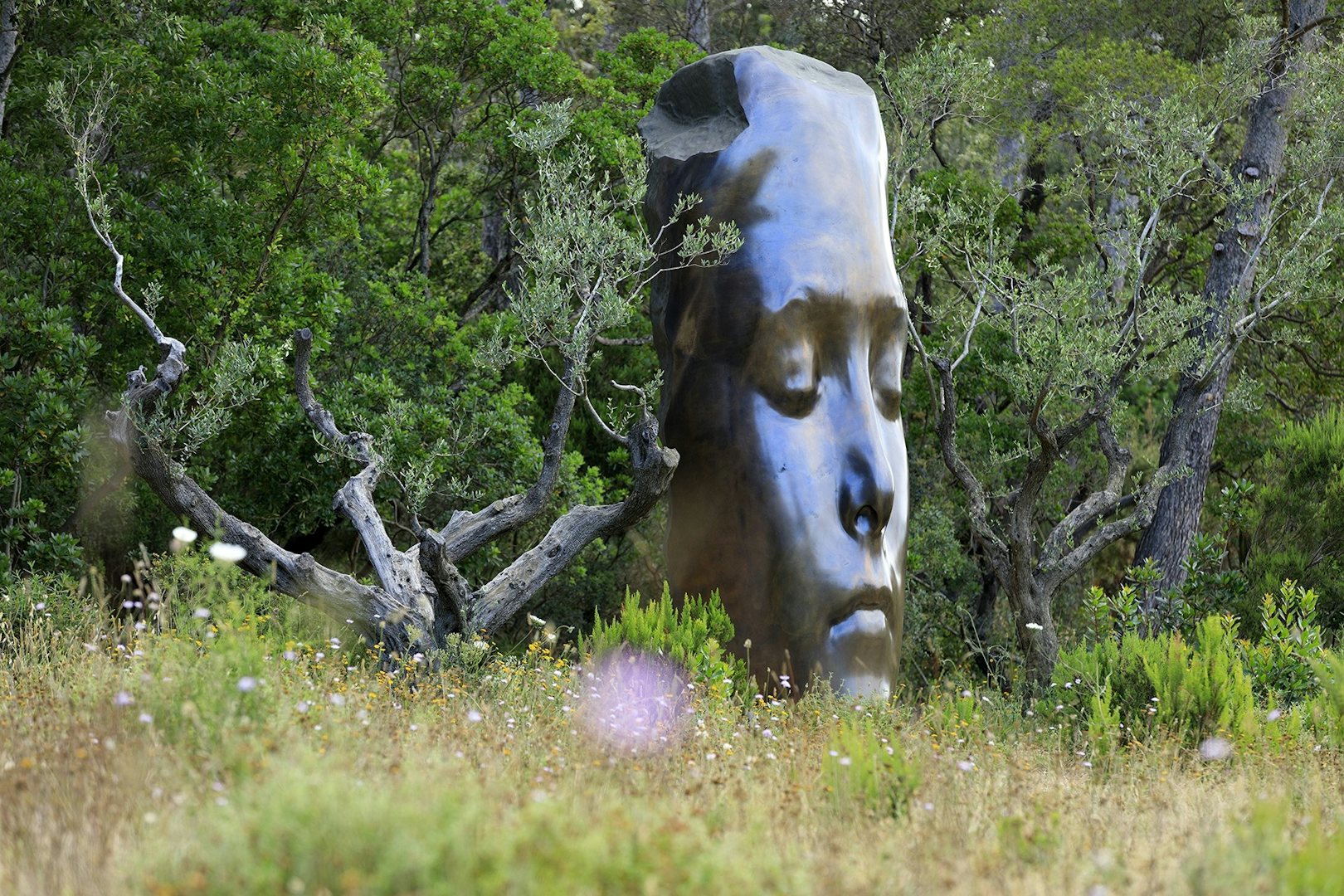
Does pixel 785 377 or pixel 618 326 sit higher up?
pixel 785 377

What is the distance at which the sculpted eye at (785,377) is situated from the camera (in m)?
7.80

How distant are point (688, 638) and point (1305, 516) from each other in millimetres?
8522

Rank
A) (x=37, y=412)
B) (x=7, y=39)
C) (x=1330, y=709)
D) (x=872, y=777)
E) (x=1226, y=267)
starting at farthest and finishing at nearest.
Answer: (x=1226, y=267), (x=7, y=39), (x=37, y=412), (x=1330, y=709), (x=872, y=777)

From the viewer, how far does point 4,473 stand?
8.75 metres

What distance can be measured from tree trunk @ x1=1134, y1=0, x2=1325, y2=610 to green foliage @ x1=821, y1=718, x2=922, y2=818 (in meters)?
8.54

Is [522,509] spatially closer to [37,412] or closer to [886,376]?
[886,376]

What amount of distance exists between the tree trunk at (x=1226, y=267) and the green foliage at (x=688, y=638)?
6.41 metres

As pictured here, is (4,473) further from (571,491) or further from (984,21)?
(984,21)

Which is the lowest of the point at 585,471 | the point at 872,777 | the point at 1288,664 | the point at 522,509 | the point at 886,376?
the point at 585,471

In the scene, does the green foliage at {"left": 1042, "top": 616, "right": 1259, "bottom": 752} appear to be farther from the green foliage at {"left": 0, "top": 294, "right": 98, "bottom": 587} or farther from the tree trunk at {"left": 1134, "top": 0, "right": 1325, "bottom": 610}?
the green foliage at {"left": 0, "top": 294, "right": 98, "bottom": 587}

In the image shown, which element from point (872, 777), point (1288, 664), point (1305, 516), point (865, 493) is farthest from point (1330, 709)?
point (1305, 516)

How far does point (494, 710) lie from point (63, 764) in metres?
2.06

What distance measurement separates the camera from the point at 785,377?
7797 millimetres

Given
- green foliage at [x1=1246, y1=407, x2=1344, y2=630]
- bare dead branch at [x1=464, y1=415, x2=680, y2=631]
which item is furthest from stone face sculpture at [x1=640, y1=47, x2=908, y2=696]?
green foliage at [x1=1246, y1=407, x2=1344, y2=630]
